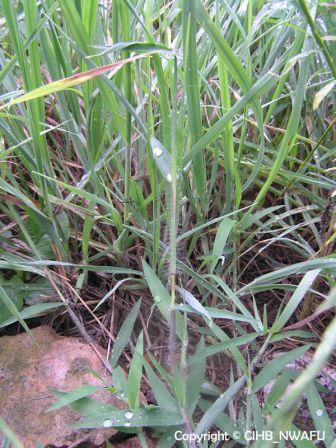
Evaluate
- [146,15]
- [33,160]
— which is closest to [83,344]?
[33,160]

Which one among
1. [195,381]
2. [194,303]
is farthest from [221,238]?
[195,381]

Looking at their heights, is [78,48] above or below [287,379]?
above

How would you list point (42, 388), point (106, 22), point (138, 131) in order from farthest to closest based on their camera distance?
point (106, 22)
point (138, 131)
point (42, 388)

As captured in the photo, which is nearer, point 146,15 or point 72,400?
point 72,400

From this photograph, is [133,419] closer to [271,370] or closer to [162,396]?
[162,396]

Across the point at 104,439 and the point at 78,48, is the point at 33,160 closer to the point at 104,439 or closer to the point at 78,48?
the point at 78,48

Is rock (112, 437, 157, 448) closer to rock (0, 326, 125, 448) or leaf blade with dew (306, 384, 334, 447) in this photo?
rock (0, 326, 125, 448)

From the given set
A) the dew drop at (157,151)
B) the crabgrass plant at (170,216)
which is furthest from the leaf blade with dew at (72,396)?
the dew drop at (157,151)
